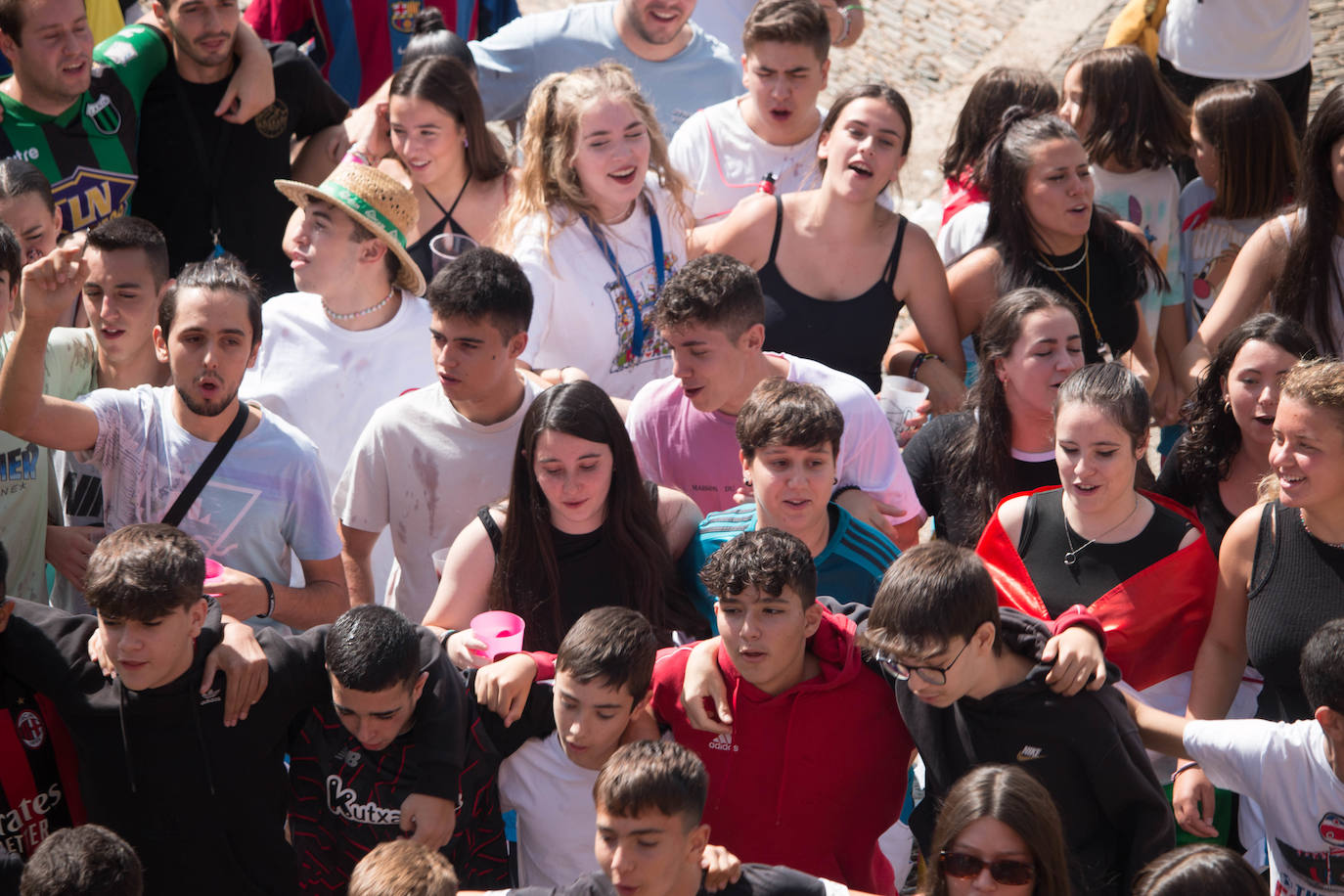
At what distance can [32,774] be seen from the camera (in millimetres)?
3348

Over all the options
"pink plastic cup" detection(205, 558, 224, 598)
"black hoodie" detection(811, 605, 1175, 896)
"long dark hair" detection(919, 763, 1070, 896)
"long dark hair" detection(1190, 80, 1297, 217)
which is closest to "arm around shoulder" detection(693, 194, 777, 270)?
"long dark hair" detection(1190, 80, 1297, 217)

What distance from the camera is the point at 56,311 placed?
3715mm

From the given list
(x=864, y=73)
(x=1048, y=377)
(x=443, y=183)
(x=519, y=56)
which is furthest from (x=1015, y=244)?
(x=864, y=73)

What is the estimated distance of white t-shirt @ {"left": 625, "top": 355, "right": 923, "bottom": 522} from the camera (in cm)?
420

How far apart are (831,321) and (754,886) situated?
2507 mm

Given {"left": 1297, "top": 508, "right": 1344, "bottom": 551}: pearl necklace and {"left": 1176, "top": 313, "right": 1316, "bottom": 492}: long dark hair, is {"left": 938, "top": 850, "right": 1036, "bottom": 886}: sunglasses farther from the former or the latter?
{"left": 1176, "top": 313, "right": 1316, "bottom": 492}: long dark hair

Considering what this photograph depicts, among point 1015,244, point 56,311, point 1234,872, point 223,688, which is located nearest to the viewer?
point 1234,872

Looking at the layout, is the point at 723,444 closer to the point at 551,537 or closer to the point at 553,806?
the point at 551,537

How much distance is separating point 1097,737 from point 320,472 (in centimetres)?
220

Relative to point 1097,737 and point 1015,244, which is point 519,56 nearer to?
point 1015,244

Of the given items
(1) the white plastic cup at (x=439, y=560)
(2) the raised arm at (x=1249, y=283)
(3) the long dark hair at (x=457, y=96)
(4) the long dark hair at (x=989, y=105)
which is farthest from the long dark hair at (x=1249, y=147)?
(1) the white plastic cup at (x=439, y=560)

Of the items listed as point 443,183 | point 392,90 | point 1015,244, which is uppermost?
point 392,90

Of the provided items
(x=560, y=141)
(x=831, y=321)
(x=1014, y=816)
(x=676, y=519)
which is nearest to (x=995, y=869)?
(x=1014, y=816)

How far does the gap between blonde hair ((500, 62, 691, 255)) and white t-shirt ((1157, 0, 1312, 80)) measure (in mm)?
3026
